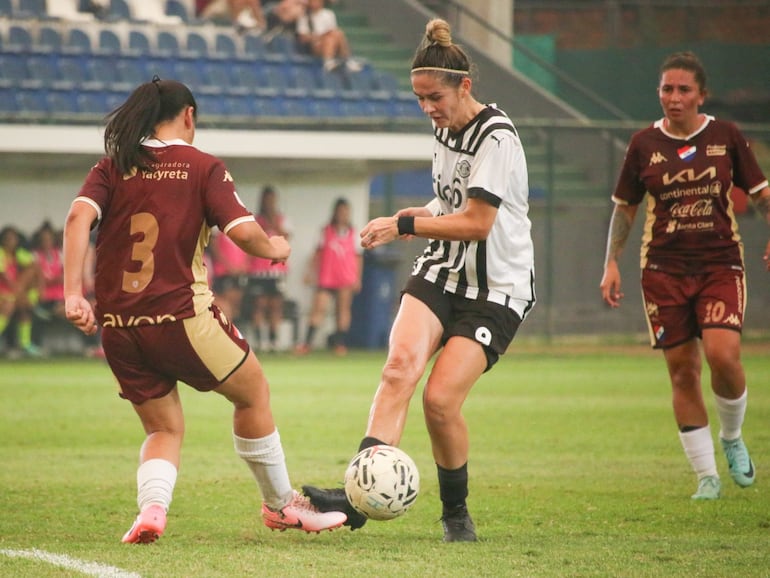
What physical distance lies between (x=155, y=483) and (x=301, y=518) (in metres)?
0.71

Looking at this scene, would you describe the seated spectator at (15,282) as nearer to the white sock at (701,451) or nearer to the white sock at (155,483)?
the white sock at (701,451)

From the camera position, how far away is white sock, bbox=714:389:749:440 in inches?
301

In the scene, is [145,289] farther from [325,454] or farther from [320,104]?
[320,104]

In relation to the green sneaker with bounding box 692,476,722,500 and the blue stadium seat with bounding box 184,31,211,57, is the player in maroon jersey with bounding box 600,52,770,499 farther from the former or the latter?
the blue stadium seat with bounding box 184,31,211,57

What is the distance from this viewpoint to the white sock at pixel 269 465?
232 inches

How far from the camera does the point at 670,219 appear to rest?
7555 mm

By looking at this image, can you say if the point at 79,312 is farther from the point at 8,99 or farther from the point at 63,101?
the point at 63,101

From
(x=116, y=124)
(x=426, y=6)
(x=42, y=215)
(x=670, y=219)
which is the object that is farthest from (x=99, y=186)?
(x=426, y=6)

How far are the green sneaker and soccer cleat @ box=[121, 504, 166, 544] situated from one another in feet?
10.3

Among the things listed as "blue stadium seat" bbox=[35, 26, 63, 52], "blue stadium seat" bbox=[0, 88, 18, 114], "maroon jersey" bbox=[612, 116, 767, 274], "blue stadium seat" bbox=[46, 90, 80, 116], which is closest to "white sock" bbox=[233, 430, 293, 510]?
"maroon jersey" bbox=[612, 116, 767, 274]

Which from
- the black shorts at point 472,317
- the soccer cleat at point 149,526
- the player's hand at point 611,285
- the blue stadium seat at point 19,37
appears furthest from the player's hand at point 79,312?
the blue stadium seat at point 19,37

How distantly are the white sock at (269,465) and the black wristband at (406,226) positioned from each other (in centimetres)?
105

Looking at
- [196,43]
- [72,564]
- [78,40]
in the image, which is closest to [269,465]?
[72,564]

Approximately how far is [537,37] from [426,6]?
280cm
